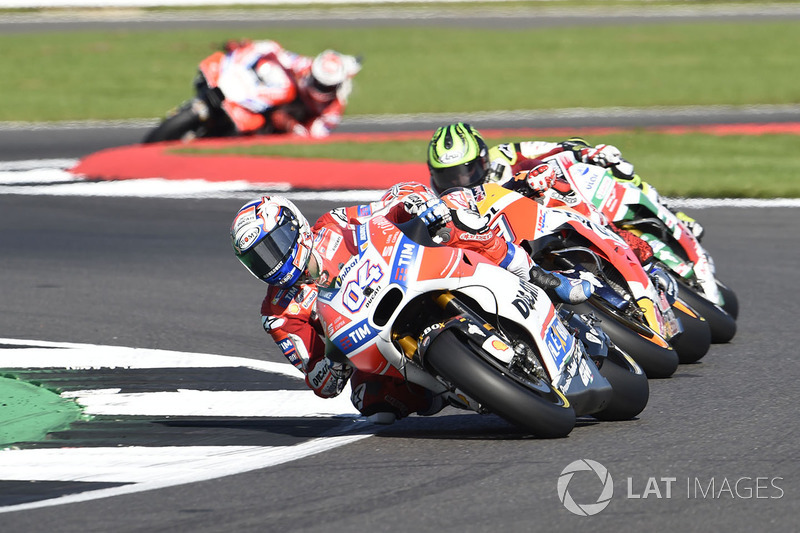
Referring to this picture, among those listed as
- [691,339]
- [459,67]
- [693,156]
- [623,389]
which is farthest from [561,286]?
[459,67]

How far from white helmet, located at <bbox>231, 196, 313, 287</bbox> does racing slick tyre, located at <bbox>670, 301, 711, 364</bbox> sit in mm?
2919

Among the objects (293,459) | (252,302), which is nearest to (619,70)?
(252,302)

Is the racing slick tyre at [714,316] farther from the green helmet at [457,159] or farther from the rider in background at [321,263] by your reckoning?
the rider in background at [321,263]

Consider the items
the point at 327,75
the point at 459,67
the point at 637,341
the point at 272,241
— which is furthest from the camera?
the point at 459,67

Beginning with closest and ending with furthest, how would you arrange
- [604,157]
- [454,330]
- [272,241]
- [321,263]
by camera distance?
[454,330] < [272,241] < [321,263] < [604,157]

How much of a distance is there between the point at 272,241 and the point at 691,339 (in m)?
3.21

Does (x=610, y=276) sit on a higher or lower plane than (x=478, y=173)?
lower

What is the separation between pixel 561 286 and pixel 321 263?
132cm

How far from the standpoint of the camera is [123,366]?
27.2 ft

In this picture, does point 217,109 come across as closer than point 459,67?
Yes

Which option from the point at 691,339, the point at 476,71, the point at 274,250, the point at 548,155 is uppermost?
the point at 274,250

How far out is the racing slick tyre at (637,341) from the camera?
7.51 meters

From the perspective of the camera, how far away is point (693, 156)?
18281 millimetres

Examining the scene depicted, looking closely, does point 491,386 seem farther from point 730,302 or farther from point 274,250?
point 730,302
